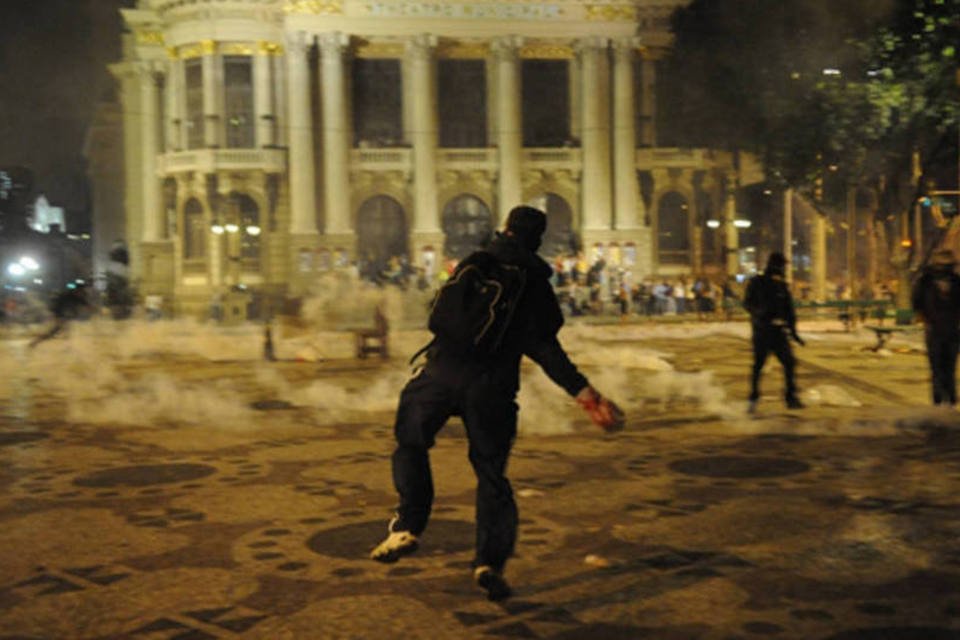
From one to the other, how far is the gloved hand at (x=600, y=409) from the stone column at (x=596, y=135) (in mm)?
A: 44655

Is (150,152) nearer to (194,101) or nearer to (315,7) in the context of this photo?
(194,101)

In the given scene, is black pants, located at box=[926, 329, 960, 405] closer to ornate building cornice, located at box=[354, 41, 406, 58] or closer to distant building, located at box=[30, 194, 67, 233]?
ornate building cornice, located at box=[354, 41, 406, 58]

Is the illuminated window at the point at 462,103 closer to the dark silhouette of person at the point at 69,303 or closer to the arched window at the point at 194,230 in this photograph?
the arched window at the point at 194,230

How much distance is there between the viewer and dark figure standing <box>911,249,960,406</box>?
1137 cm

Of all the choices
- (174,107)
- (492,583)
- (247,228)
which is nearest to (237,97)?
(174,107)

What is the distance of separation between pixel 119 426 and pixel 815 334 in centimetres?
1891

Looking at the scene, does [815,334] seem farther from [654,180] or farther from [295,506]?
[654,180]

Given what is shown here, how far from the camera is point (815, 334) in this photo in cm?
2697

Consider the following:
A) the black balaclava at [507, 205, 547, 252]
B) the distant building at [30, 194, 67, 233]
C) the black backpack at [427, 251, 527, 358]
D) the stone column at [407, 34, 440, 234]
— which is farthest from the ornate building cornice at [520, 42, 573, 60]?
the distant building at [30, 194, 67, 233]

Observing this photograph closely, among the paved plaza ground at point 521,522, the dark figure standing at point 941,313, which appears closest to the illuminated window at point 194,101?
the paved plaza ground at point 521,522

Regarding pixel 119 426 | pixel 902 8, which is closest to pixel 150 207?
pixel 902 8

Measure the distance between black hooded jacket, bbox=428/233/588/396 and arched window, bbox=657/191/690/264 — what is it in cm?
4721

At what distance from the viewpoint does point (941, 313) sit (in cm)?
1145

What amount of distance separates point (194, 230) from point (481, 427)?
47.1m
